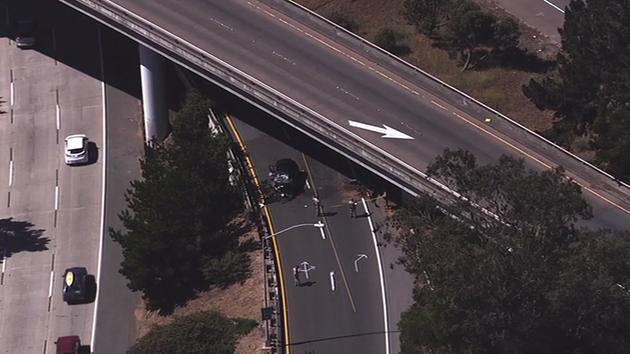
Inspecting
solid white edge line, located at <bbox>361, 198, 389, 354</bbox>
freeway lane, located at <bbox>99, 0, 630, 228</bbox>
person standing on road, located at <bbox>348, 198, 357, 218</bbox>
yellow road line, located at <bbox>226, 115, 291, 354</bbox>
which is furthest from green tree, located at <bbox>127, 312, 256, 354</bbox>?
freeway lane, located at <bbox>99, 0, 630, 228</bbox>

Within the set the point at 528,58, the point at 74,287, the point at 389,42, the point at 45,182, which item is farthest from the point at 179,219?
the point at 528,58

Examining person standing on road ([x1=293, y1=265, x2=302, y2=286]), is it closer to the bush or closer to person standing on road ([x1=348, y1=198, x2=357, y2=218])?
person standing on road ([x1=348, y1=198, x2=357, y2=218])

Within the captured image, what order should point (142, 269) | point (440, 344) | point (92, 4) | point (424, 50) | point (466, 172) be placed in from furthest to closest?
point (424, 50) < point (92, 4) < point (142, 269) < point (440, 344) < point (466, 172)

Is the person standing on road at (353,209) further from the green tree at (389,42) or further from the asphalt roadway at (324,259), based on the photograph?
the green tree at (389,42)

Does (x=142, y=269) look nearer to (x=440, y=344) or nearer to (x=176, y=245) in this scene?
(x=176, y=245)

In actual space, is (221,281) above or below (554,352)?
above

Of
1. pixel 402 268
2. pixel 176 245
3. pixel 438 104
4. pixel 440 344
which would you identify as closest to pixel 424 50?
pixel 438 104
